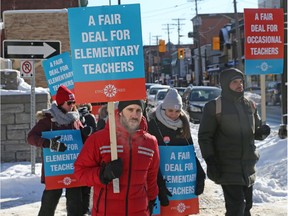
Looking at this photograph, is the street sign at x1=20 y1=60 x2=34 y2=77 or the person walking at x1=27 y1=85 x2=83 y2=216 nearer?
the person walking at x1=27 y1=85 x2=83 y2=216

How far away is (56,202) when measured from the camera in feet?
19.2

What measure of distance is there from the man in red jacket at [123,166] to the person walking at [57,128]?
1.90 meters

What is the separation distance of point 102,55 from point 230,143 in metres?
1.82

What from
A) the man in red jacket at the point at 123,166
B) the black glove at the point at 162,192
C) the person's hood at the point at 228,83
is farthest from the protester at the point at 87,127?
the man in red jacket at the point at 123,166

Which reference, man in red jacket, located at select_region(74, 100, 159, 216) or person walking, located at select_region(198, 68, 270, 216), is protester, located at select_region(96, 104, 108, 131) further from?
man in red jacket, located at select_region(74, 100, 159, 216)

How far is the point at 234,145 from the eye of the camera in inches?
211

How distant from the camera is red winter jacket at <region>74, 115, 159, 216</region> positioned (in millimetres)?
3846

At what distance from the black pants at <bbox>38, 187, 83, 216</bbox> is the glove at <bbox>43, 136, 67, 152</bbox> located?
46 cm

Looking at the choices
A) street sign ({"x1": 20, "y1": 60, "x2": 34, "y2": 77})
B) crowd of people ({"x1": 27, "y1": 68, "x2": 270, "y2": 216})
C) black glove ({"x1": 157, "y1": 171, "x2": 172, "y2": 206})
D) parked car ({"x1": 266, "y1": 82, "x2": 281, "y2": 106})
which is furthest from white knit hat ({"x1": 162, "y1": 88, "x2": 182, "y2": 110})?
parked car ({"x1": 266, "y1": 82, "x2": 281, "y2": 106})

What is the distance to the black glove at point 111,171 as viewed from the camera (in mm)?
3729

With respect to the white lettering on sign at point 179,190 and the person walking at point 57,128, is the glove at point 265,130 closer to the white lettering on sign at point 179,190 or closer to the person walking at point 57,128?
the white lettering on sign at point 179,190

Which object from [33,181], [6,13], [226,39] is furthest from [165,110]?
[226,39]

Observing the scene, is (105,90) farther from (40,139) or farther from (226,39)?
(226,39)

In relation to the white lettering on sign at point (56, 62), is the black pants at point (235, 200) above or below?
below
